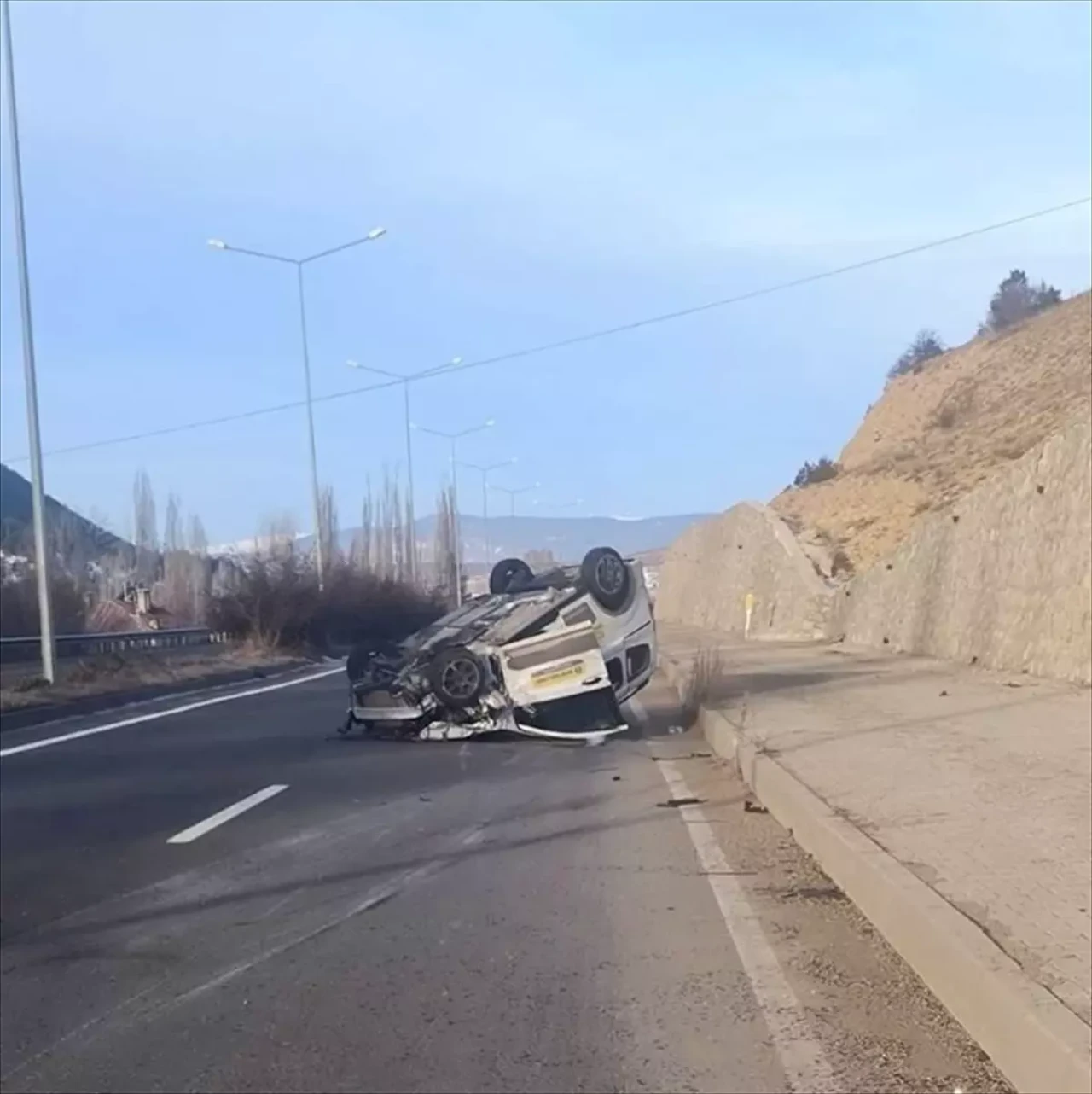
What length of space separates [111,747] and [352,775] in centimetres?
432

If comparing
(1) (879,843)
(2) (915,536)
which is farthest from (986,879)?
(2) (915,536)

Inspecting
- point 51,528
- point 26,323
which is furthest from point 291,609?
point 51,528

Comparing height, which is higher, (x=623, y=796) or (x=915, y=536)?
(x=915, y=536)

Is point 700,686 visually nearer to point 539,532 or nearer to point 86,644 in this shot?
point 86,644

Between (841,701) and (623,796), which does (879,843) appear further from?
(841,701)

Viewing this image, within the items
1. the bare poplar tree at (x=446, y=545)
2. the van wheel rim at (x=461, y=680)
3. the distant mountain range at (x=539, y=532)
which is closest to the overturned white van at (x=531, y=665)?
the van wheel rim at (x=461, y=680)

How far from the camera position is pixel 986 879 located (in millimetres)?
7840

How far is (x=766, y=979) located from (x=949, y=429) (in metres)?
52.9

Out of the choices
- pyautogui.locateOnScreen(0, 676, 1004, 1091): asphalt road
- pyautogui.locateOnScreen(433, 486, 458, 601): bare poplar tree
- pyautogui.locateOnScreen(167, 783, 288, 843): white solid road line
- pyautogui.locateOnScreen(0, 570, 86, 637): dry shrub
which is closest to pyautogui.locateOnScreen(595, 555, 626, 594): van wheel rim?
pyautogui.locateOnScreen(0, 676, 1004, 1091): asphalt road

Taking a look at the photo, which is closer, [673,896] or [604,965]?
[604,965]

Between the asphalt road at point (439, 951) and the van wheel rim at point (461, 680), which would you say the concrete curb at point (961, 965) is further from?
the van wheel rim at point (461, 680)

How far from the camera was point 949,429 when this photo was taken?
57.7 meters

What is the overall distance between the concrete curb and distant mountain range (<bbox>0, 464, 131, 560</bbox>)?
4918cm

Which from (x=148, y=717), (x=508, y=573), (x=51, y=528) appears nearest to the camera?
(x=508, y=573)
